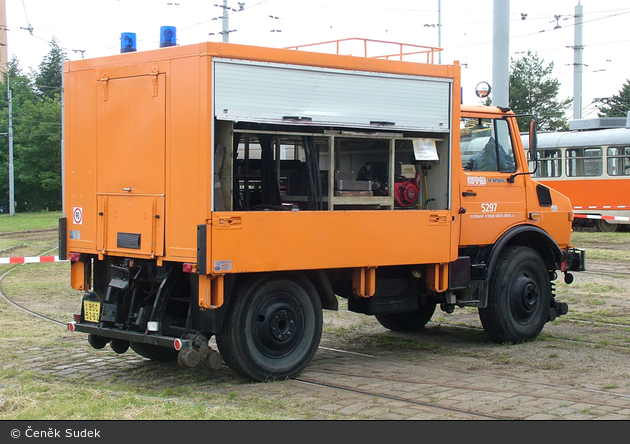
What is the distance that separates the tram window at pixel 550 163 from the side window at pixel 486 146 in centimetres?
1880

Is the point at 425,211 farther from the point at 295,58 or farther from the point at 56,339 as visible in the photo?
the point at 56,339

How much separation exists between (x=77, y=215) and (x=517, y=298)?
5.21 meters

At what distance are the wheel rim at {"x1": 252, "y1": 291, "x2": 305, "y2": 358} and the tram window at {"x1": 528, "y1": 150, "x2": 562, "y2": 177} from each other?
21.7 metres

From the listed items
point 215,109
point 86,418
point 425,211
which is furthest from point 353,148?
point 86,418

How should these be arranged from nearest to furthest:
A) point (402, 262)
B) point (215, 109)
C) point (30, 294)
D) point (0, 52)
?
point (215, 109) < point (402, 262) < point (30, 294) < point (0, 52)

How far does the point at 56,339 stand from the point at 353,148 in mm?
4314

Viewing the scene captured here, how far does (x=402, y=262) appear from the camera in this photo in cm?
852

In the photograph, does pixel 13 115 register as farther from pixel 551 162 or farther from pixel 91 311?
pixel 91 311

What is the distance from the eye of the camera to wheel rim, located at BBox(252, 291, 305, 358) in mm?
7699

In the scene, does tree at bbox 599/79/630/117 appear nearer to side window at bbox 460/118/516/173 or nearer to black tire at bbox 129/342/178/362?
side window at bbox 460/118/516/173

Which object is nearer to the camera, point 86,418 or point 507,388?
point 86,418

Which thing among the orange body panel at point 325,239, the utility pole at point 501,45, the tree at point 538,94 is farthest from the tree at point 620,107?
the orange body panel at point 325,239

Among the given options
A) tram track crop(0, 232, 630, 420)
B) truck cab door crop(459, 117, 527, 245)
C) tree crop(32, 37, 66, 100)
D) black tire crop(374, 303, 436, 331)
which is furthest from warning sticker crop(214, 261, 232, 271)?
tree crop(32, 37, 66, 100)

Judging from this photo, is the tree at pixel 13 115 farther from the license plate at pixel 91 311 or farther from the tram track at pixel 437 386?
the tram track at pixel 437 386
